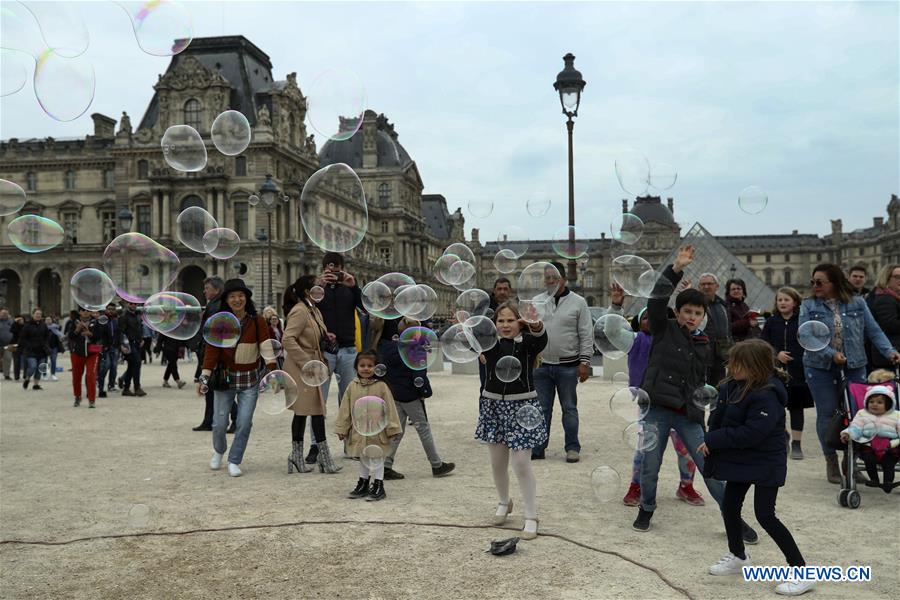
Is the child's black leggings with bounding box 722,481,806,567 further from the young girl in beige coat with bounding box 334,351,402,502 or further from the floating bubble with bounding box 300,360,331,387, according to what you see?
the floating bubble with bounding box 300,360,331,387

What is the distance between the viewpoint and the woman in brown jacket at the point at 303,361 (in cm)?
579

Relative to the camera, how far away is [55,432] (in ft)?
27.0

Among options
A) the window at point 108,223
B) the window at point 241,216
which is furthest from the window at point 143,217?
the window at point 241,216

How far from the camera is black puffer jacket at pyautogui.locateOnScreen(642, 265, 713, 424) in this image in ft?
14.0

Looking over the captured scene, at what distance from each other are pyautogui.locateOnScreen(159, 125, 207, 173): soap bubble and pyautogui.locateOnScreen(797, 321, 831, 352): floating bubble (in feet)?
18.5

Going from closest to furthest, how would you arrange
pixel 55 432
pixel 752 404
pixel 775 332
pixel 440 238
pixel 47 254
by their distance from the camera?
pixel 752 404 → pixel 775 332 → pixel 55 432 → pixel 47 254 → pixel 440 238

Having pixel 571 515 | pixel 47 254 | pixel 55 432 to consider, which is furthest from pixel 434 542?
pixel 47 254

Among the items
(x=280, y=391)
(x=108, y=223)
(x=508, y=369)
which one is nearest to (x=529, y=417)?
(x=508, y=369)

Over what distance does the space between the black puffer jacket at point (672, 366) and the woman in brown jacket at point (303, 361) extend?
2.81 m

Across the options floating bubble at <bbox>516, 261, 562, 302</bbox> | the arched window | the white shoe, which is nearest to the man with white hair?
floating bubble at <bbox>516, 261, 562, 302</bbox>

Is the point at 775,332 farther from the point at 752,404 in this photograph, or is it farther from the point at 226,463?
the point at 226,463

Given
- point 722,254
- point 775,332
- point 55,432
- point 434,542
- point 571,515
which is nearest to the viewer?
point 434,542

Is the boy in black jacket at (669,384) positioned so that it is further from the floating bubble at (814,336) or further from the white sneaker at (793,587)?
the floating bubble at (814,336)

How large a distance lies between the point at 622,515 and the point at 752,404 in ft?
4.99
